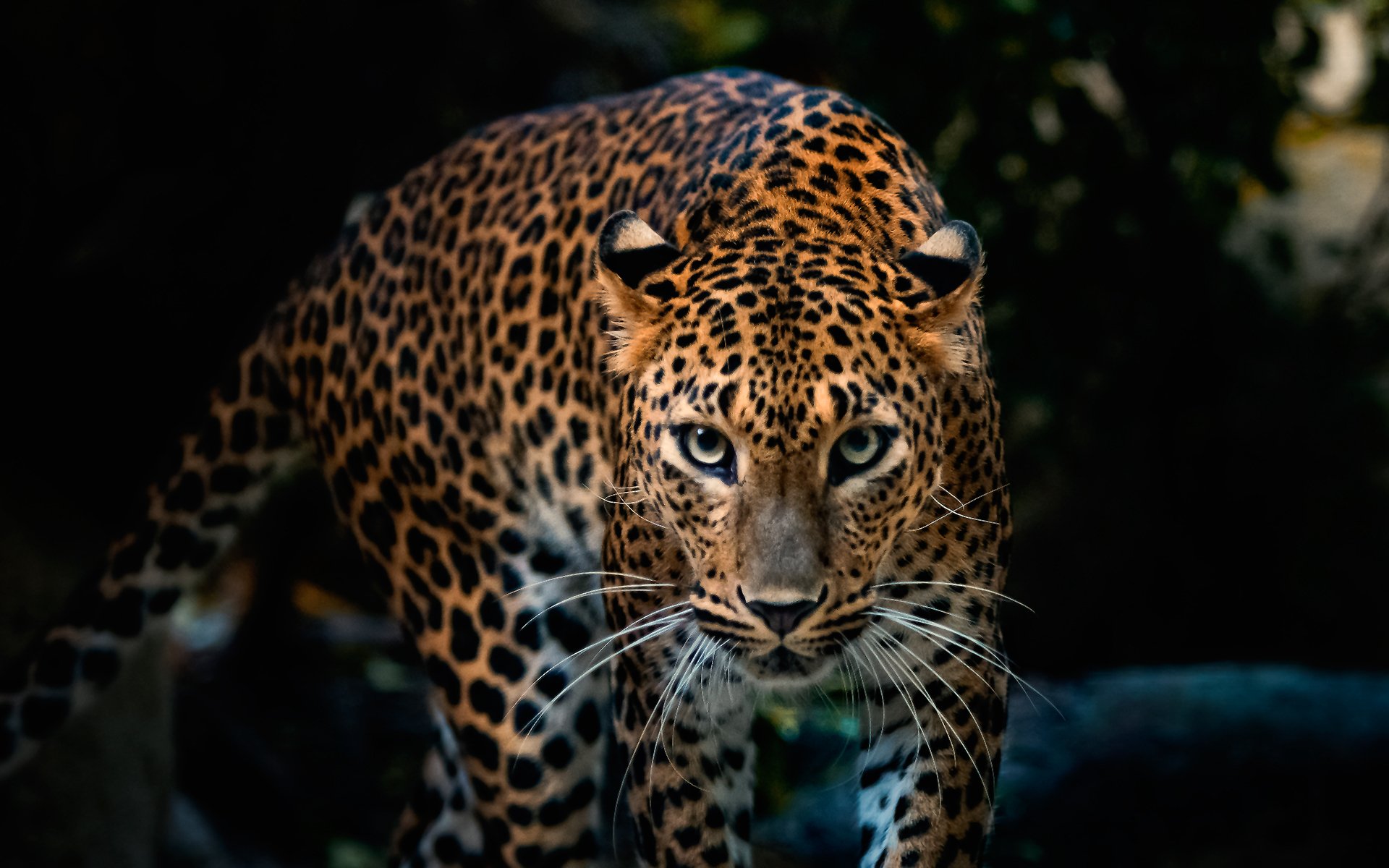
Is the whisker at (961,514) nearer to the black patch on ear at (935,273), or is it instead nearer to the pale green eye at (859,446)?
the pale green eye at (859,446)

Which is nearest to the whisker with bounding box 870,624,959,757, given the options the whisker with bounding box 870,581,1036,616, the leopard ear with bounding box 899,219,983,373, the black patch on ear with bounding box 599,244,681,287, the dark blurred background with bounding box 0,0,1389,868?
the whisker with bounding box 870,581,1036,616

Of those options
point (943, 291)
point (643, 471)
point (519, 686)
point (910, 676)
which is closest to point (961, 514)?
point (910, 676)

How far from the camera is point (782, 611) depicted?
349 cm

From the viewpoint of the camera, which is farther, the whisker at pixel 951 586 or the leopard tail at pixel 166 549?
the leopard tail at pixel 166 549

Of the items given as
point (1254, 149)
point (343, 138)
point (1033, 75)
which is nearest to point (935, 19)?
point (1033, 75)

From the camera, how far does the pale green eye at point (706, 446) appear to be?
3629mm

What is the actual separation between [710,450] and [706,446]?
14 mm

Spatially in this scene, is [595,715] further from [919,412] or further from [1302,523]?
[1302,523]

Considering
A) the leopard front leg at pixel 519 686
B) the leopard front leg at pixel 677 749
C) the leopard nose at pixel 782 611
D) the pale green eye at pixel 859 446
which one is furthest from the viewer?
the leopard front leg at pixel 519 686

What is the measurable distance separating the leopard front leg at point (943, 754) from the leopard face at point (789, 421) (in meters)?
0.31

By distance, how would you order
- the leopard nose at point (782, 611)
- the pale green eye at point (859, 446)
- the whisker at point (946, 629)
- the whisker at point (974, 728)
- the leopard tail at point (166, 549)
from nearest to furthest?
the leopard nose at point (782, 611)
the pale green eye at point (859, 446)
the whisker at point (946, 629)
the whisker at point (974, 728)
the leopard tail at point (166, 549)

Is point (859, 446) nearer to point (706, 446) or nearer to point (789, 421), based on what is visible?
point (789, 421)

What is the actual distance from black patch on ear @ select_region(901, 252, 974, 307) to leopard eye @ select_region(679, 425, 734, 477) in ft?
1.88

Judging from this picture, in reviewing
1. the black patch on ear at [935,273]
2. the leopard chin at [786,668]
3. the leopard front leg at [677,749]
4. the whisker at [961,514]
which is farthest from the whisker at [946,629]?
the black patch on ear at [935,273]
